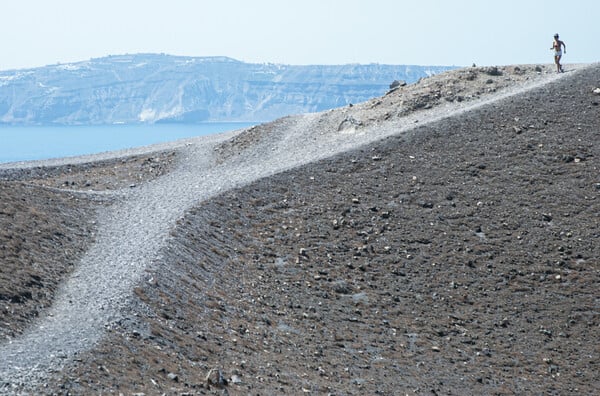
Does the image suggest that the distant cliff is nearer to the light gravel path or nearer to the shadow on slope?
the light gravel path

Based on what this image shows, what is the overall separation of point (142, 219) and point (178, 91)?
9318 cm

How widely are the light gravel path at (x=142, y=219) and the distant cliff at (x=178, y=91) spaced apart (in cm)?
7368

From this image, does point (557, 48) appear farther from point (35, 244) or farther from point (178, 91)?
point (178, 91)

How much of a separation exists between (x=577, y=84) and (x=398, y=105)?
6749 mm

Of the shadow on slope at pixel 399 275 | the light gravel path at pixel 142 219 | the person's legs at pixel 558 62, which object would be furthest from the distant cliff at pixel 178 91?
the shadow on slope at pixel 399 275

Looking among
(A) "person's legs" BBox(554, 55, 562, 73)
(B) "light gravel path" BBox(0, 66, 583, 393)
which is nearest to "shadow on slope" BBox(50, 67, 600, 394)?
(B) "light gravel path" BBox(0, 66, 583, 393)

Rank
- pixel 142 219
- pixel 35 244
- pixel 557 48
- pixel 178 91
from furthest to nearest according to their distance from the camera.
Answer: pixel 178 91 < pixel 557 48 < pixel 142 219 < pixel 35 244

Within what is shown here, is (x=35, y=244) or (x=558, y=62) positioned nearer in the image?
(x=35, y=244)

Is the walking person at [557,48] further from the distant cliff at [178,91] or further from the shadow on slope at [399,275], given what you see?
the distant cliff at [178,91]

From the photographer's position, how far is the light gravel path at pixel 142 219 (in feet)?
40.9

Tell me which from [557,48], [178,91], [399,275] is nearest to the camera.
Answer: [399,275]

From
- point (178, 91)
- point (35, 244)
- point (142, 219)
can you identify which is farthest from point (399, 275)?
point (178, 91)

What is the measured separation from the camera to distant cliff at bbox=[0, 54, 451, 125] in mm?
105312

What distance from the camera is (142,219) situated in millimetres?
22016
